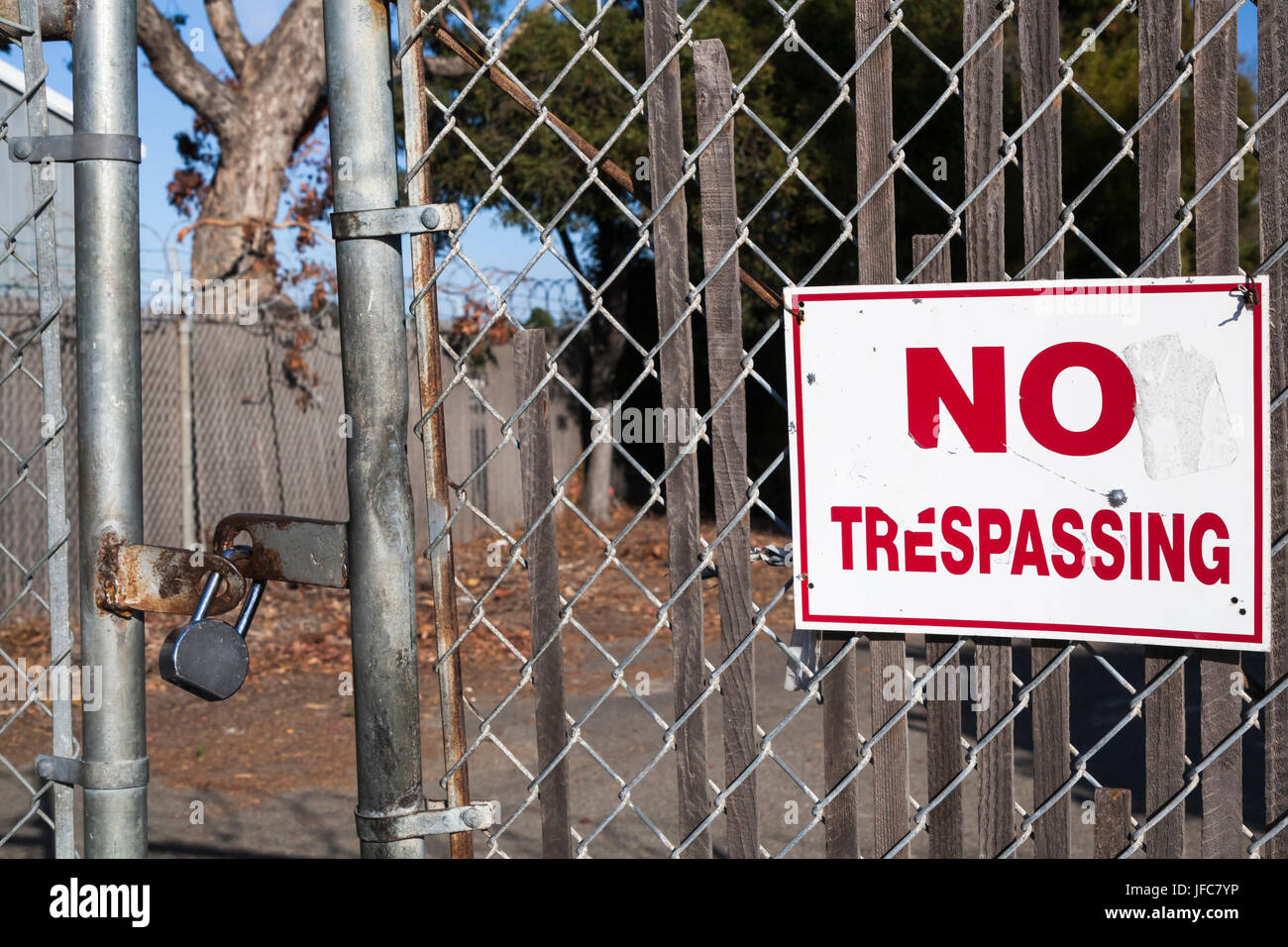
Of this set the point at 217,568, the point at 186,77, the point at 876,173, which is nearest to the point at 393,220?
the point at 217,568

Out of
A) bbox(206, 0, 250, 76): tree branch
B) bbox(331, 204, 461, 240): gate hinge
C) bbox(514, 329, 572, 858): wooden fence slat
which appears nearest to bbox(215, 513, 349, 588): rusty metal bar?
bbox(514, 329, 572, 858): wooden fence slat

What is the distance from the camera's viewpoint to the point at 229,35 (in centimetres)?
1235

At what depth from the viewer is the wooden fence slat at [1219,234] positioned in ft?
4.68

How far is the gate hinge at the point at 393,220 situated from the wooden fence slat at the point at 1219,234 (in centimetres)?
93

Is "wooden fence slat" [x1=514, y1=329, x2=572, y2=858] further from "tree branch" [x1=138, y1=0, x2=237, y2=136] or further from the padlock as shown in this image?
"tree branch" [x1=138, y1=0, x2=237, y2=136]

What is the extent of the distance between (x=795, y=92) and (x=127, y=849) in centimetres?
1239

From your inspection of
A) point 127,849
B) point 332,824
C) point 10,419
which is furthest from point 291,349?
point 127,849

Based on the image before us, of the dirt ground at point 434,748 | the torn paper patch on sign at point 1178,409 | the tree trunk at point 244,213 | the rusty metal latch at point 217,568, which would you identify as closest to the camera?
the torn paper patch on sign at point 1178,409

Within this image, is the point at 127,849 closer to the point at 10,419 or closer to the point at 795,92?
the point at 10,419

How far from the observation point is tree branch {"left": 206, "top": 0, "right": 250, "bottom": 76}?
486 inches

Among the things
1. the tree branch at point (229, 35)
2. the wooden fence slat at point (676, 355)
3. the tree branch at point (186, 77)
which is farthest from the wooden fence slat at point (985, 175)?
the tree branch at point (229, 35)

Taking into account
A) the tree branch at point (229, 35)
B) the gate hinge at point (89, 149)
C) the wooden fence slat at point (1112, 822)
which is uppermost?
the tree branch at point (229, 35)

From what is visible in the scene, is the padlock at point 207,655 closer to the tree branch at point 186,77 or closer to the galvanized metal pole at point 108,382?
the galvanized metal pole at point 108,382
